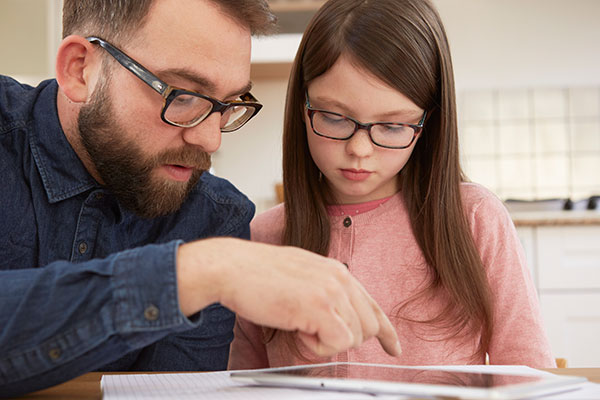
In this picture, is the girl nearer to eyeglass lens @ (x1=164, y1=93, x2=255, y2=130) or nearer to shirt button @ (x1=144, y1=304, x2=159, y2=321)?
eyeglass lens @ (x1=164, y1=93, x2=255, y2=130)

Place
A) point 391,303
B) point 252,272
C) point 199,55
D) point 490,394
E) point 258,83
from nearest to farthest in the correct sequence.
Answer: point 490,394
point 252,272
point 199,55
point 391,303
point 258,83

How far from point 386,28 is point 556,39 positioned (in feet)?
9.88

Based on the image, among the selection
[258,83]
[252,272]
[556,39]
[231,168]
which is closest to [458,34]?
[556,39]

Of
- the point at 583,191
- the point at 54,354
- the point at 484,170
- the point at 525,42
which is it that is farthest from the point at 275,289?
the point at 525,42

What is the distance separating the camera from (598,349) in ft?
8.37

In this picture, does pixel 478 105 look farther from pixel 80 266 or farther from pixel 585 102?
pixel 80 266

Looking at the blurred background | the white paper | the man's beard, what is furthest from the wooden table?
the blurred background

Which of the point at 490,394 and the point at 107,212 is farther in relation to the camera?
the point at 107,212

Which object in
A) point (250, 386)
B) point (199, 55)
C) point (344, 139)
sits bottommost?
point (250, 386)

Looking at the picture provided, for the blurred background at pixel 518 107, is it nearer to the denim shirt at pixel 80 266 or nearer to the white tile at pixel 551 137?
the white tile at pixel 551 137

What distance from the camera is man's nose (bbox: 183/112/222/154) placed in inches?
42.6

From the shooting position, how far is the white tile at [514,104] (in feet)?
12.2

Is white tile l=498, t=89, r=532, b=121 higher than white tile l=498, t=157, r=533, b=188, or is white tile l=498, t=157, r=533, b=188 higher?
white tile l=498, t=89, r=532, b=121

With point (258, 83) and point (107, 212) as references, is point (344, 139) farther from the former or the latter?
point (258, 83)
